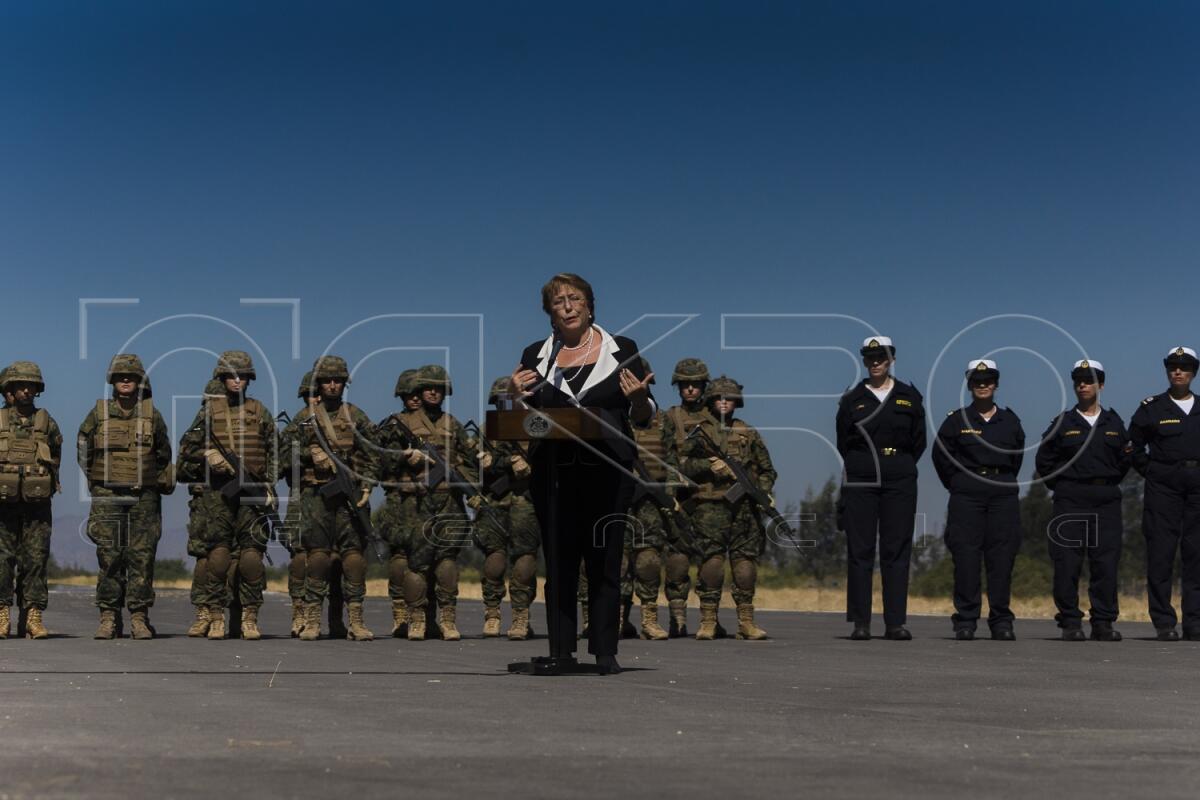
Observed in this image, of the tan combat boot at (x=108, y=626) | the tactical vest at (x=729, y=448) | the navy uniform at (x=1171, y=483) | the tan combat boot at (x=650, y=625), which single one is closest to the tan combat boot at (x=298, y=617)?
the tan combat boot at (x=108, y=626)

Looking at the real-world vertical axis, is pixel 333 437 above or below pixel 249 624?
above

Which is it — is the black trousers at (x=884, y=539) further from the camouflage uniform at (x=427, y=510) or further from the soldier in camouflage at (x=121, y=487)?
the soldier in camouflage at (x=121, y=487)

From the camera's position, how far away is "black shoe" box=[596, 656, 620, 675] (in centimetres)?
1177

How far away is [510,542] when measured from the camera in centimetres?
1836

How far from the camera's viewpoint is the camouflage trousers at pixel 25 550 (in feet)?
58.5

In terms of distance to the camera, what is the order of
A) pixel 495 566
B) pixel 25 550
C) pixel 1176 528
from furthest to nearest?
1. pixel 495 566
2. pixel 1176 528
3. pixel 25 550

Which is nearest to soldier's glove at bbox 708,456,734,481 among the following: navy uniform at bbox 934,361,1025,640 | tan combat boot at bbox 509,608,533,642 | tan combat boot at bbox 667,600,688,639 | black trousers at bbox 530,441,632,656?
tan combat boot at bbox 667,600,688,639

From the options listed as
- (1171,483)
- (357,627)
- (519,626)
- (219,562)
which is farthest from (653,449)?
(1171,483)

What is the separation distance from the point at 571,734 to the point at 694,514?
9883 millimetres

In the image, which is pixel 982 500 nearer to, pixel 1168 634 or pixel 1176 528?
pixel 1176 528

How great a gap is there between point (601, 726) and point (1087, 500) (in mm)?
10546

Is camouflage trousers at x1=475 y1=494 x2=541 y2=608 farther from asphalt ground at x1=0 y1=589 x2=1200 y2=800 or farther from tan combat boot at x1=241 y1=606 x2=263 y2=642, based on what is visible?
asphalt ground at x1=0 y1=589 x2=1200 y2=800

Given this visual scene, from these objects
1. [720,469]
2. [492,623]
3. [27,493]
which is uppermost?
[720,469]

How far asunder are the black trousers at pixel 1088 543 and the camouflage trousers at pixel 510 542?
4.73 m
